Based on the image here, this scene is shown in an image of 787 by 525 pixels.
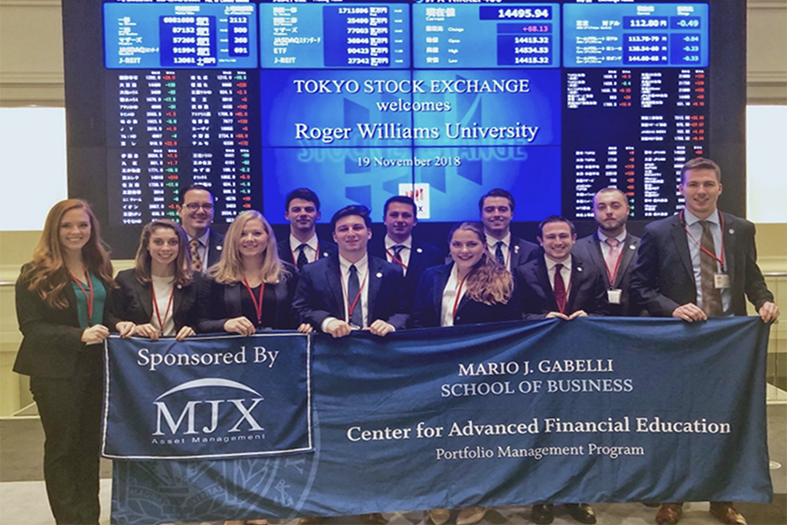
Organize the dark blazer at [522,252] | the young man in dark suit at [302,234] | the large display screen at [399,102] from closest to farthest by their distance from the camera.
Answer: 1. the dark blazer at [522,252]
2. the young man in dark suit at [302,234]
3. the large display screen at [399,102]

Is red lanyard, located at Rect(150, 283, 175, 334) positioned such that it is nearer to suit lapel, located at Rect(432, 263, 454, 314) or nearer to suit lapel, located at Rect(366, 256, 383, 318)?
suit lapel, located at Rect(366, 256, 383, 318)

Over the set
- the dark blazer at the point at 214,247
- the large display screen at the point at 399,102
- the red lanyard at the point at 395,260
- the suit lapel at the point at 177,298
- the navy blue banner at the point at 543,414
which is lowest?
the navy blue banner at the point at 543,414

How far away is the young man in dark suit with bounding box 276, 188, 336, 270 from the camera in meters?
4.27

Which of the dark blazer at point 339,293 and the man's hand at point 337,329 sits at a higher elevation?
the dark blazer at point 339,293

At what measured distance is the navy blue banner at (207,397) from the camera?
3006mm

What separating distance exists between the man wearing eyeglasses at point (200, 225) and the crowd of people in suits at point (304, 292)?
0.91 m

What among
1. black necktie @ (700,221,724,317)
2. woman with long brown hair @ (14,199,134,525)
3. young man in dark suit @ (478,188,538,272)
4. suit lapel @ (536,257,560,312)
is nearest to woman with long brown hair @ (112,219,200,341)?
woman with long brown hair @ (14,199,134,525)

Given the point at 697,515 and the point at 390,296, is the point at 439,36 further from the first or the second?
the point at 697,515

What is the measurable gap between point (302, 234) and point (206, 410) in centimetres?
161

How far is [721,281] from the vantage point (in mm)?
3346

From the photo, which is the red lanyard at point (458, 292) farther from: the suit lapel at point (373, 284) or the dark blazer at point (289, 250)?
the dark blazer at point (289, 250)

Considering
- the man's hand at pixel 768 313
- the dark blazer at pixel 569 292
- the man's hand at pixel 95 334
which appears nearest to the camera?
the man's hand at pixel 95 334

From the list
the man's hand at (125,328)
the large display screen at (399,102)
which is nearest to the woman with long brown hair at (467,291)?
the man's hand at (125,328)

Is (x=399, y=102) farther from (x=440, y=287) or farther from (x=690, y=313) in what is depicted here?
(x=690, y=313)
